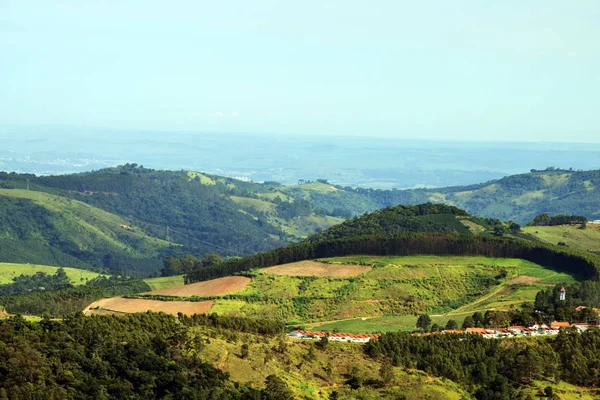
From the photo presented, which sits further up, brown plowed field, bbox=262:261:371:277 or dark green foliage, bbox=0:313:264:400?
dark green foliage, bbox=0:313:264:400

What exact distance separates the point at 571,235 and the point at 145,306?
92.0 meters

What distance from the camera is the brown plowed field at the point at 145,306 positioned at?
399 feet

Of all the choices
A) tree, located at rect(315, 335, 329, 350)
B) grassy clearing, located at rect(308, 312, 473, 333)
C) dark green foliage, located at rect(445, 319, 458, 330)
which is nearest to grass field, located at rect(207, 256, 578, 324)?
grassy clearing, located at rect(308, 312, 473, 333)

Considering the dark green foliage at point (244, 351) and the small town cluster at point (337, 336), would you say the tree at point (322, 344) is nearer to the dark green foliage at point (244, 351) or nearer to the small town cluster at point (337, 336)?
the small town cluster at point (337, 336)

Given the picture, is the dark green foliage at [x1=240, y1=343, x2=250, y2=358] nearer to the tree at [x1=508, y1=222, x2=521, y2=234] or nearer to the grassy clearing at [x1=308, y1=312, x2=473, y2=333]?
the grassy clearing at [x1=308, y1=312, x2=473, y2=333]

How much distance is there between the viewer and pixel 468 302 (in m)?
126

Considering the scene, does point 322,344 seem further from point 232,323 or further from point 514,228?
point 514,228

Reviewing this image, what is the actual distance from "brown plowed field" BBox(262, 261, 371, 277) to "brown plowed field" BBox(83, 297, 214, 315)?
1924cm

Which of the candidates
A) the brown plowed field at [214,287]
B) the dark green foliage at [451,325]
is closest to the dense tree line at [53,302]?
the brown plowed field at [214,287]

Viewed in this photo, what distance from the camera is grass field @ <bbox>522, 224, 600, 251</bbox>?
170m

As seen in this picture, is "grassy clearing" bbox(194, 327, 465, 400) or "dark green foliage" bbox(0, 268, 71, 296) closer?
"grassy clearing" bbox(194, 327, 465, 400)

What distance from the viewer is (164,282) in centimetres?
17800

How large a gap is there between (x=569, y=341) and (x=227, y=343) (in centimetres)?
3472

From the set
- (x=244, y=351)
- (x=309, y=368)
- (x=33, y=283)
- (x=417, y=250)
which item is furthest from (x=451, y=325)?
(x=33, y=283)
